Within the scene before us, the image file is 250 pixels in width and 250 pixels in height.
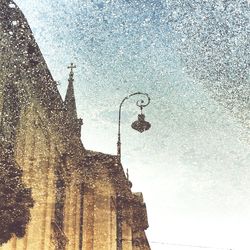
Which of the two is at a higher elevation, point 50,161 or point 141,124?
point 141,124

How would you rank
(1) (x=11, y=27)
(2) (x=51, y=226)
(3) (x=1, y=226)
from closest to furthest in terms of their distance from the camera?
(3) (x=1, y=226) → (1) (x=11, y=27) → (2) (x=51, y=226)

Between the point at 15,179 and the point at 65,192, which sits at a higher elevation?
the point at 65,192

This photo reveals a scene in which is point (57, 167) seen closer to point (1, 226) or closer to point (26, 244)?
point (26, 244)

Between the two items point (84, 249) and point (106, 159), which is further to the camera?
point (106, 159)

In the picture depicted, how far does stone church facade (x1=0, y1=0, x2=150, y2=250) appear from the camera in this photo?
11711 mm

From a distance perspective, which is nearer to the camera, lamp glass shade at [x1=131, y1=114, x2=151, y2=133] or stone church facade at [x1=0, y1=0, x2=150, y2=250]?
stone church facade at [x1=0, y1=0, x2=150, y2=250]

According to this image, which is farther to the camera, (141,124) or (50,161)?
(141,124)

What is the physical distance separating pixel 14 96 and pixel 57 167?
4730mm

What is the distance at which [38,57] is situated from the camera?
13.2 meters

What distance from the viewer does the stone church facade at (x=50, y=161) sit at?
38.4 ft

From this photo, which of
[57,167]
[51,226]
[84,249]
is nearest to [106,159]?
[84,249]

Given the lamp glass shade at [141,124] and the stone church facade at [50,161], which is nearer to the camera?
the stone church facade at [50,161]

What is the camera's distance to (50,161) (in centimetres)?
1552

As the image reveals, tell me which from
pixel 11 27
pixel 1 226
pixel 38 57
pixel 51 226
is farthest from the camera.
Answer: pixel 51 226
